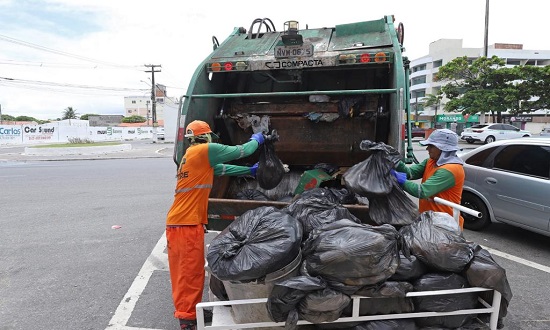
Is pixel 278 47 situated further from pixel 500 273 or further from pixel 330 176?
pixel 500 273

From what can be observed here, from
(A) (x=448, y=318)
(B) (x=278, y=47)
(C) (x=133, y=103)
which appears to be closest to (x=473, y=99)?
(B) (x=278, y=47)

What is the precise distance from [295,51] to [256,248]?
2.56 meters

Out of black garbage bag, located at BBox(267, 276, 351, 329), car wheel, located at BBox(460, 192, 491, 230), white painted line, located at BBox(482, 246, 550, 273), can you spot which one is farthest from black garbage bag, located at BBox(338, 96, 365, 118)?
black garbage bag, located at BBox(267, 276, 351, 329)

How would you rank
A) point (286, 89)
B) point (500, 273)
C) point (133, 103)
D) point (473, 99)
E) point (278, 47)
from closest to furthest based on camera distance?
point (500, 273), point (278, 47), point (286, 89), point (473, 99), point (133, 103)

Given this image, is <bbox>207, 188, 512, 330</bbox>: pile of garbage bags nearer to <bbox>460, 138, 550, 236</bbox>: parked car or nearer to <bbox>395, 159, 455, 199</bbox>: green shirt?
<bbox>395, 159, 455, 199</bbox>: green shirt

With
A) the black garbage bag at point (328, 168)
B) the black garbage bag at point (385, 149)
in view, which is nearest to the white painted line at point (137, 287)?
the black garbage bag at point (328, 168)

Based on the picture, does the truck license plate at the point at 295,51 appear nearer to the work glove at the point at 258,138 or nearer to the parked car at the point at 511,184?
the work glove at the point at 258,138

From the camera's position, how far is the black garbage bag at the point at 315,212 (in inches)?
95.4

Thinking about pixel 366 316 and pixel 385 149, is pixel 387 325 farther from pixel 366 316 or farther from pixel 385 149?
pixel 385 149

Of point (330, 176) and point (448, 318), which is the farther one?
point (330, 176)

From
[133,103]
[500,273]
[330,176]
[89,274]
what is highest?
[133,103]

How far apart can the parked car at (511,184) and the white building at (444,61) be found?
39315 millimetres

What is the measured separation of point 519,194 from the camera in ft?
13.8

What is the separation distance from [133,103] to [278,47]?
382ft
